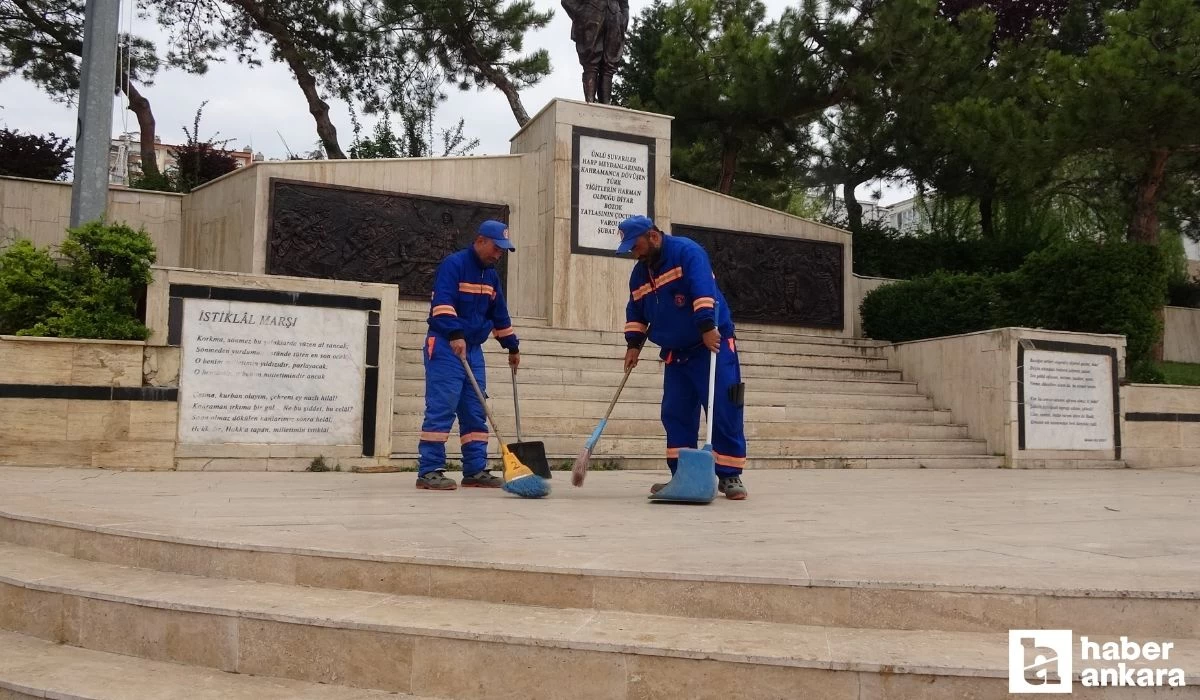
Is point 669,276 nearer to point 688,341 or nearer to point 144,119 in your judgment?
point 688,341

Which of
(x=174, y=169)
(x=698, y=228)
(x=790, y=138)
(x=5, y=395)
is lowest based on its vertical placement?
(x=5, y=395)

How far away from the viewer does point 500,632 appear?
129 inches

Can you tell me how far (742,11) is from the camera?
23484 mm

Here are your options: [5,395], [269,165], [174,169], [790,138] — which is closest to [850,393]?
[269,165]

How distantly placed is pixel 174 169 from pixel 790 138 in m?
13.6

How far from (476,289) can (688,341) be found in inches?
66.1

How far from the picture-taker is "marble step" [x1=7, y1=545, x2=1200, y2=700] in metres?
3.03

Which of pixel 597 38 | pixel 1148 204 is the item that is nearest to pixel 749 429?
pixel 597 38

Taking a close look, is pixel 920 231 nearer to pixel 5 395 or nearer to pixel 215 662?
pixel 5 395

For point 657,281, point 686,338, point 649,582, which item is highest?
point 657,281

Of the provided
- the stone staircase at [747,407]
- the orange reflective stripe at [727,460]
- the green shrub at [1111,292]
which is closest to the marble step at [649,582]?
the orange reflective stripe at [727,460]

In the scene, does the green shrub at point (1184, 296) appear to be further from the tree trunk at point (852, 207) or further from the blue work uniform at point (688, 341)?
the blue work uniform at point (688, 341)

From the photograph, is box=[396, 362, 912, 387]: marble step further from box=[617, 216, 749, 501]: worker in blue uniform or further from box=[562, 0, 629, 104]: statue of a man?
box=[562, 0, 629, 104]: statue of a man

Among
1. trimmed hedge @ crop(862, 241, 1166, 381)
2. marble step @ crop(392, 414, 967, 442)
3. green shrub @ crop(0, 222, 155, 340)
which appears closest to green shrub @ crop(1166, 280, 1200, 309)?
trimmed hedge @ crop(862, 241, 1166, 381)
